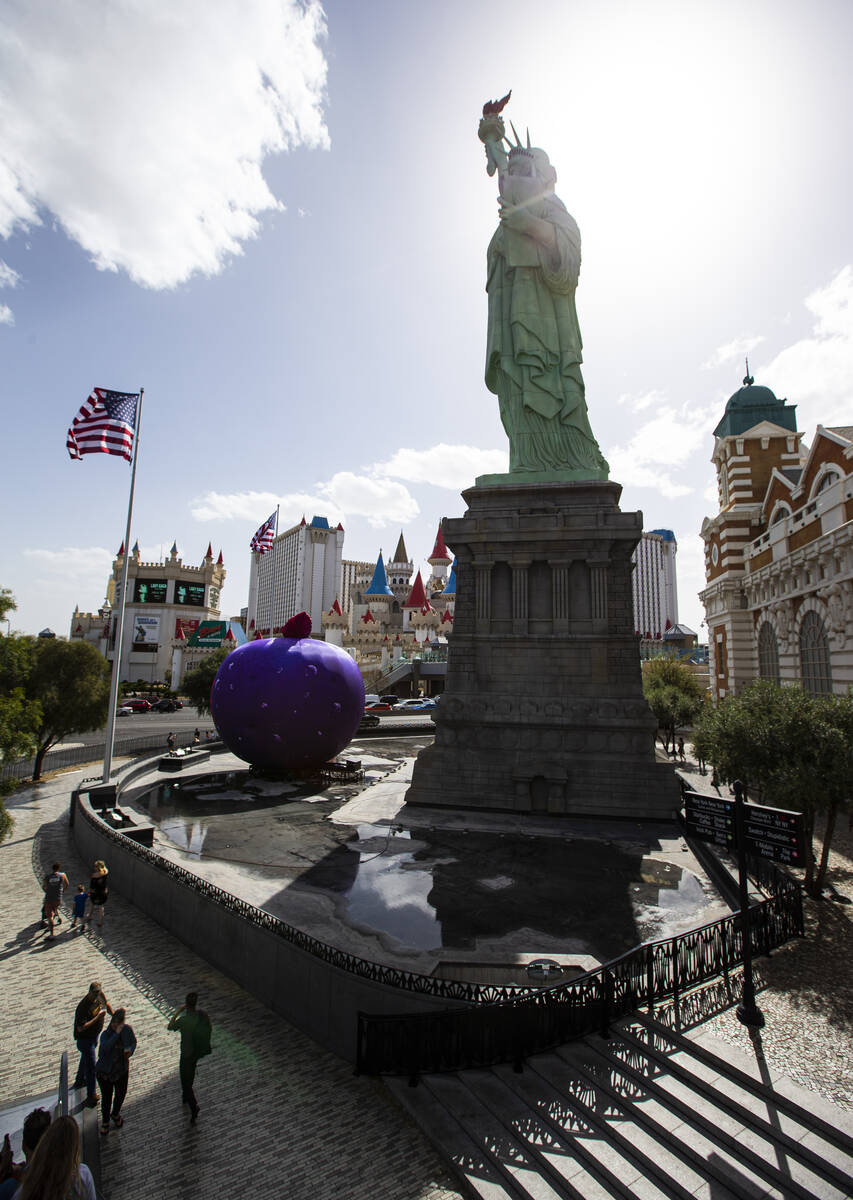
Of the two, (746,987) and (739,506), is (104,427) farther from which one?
(739,506)

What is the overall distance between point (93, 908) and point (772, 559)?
27939 millimetres

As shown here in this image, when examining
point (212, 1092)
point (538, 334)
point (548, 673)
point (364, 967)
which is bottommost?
point (212, 1092)

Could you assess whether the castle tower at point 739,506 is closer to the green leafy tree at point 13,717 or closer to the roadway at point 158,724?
the roadway at point 158,724

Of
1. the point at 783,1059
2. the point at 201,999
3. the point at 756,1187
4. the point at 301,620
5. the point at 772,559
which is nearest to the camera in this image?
the point at 756,1187

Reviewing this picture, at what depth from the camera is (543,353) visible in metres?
22.1

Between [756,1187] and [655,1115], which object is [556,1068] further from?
[756,1187]

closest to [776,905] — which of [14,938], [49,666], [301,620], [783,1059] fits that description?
[783,1059]

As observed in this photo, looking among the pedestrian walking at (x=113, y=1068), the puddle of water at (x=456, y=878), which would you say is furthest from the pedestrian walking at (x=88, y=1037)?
the puddle of water at (x=456, y=878)

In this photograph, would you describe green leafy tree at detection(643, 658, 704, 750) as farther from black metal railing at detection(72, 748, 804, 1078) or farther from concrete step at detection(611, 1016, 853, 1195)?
concrete step at detection(611, 1016, 853, 1195)

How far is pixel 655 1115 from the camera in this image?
6.29 metres

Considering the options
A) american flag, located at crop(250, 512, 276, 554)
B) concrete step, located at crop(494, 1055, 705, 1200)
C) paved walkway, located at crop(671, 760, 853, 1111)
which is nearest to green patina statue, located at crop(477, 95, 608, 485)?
paved walkway, located at crop(671, 760, 853, 1111)

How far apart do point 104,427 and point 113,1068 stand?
1908 cm

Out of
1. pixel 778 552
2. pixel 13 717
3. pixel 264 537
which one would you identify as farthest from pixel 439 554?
pixel 13 717

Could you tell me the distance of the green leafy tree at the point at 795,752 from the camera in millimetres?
11844
